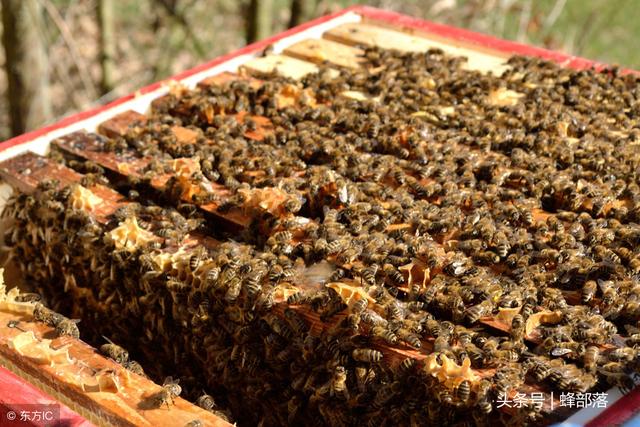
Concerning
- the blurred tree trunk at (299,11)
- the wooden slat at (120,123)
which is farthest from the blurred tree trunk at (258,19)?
the wooden slat at (120,123)

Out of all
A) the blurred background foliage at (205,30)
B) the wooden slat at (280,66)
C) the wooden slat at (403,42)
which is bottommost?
the blurred background foliage at (205,30)

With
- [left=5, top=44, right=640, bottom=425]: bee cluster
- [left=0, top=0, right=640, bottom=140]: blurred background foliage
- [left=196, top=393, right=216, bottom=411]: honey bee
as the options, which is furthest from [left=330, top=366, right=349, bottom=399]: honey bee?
[left=0, top=0, right=640, bottom=140]: blurred background foliage

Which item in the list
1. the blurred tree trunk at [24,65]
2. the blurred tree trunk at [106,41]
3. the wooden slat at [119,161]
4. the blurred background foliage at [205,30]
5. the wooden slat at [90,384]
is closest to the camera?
the wooden slat at [90,384]

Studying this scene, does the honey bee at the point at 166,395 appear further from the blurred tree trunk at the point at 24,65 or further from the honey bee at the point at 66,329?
the blurred tree trunk at the point at 24,65

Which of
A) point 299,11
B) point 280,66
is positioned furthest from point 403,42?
point 299,11

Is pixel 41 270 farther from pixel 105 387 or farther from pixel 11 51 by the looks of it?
pixel 11 51

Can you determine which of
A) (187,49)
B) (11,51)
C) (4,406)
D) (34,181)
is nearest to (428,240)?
(4,406)

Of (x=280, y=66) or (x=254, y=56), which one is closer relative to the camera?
(x=280, y=66)

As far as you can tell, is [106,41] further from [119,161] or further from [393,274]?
[393,274]
